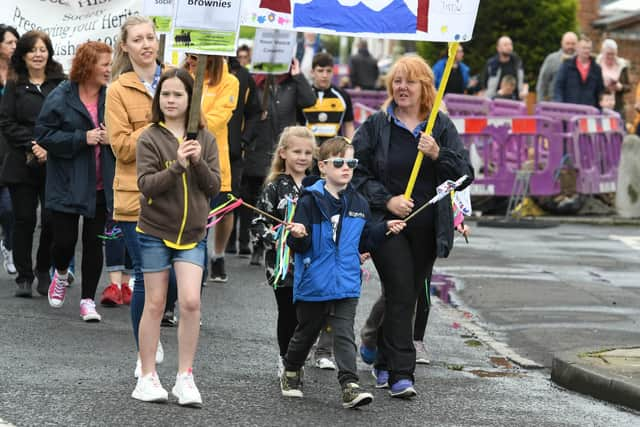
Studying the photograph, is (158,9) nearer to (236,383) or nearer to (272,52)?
(236,383)

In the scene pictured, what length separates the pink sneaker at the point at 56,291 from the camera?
1024 cm

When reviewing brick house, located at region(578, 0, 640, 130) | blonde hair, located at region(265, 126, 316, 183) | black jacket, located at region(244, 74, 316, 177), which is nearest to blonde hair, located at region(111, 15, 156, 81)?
blonde hair, located at region(265, 126, 316, 183)

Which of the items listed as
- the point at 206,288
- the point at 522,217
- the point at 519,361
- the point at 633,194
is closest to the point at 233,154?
the point at 206,288

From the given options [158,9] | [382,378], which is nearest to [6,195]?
[158,9]

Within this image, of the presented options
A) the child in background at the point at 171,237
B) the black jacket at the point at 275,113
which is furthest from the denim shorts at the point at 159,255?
the black jacket at the point at 275,113

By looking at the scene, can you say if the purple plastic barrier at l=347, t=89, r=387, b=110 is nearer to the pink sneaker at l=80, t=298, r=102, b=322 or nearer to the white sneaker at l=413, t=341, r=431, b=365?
the pink sneaker at l=80, t=298, r=102, b=322

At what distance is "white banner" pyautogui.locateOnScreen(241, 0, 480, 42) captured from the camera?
8016 mm

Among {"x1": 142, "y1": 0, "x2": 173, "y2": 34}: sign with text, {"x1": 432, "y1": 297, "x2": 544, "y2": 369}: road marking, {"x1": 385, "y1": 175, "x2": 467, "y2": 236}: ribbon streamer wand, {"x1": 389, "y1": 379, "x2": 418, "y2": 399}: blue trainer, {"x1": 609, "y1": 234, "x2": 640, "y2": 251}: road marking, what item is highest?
{"x1": 142, "y1": 0, "x2": 173, "y2": 34}: sign with text

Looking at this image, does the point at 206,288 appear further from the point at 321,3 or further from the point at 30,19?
the point at 321,3

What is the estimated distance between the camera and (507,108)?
21.7m

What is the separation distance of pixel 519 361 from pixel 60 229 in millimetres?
3222

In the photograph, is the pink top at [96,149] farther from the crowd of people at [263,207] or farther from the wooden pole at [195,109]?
the wooden pole at [195,109]

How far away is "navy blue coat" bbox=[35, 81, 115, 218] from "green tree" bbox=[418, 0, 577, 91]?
78.1ft

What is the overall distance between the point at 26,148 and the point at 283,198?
342 cm
